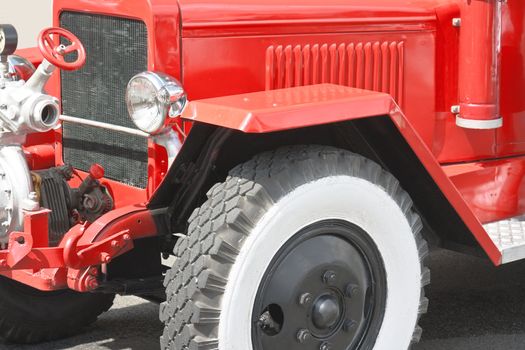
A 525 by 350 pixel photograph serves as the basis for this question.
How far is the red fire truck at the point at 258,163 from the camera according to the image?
3396 millimetres

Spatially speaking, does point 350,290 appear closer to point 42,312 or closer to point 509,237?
point 509,237

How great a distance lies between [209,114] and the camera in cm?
335

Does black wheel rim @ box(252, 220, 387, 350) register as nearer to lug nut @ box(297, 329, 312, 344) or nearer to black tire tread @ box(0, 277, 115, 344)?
lug nut @ box(297, 329, 312, 344)

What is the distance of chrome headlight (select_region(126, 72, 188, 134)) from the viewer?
3.57 meters

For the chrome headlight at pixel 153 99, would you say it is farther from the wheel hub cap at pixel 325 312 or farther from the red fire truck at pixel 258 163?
the wheel hub cap at pixel 325 312

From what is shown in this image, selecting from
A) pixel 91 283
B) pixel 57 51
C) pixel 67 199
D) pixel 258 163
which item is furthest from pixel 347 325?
pixel 57 51

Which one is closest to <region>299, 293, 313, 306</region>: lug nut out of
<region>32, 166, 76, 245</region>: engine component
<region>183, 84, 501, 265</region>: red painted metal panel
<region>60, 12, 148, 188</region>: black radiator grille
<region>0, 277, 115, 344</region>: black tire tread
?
<region>183, 84, 501, 265</region>: red painted metal panel

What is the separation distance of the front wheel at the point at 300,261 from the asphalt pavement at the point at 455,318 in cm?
87

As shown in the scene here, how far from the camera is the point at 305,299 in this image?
3.56 m

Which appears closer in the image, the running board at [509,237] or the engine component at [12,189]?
the engine component at [12,189]

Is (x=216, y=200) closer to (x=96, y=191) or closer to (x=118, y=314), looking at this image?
(x=96, y=191)

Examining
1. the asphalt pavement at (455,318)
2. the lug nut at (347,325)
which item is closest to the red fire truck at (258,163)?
the lug nut at (347,325)

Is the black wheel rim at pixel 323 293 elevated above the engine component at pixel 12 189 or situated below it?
below

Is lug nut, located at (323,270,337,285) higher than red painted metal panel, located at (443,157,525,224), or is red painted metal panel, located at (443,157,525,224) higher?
red painted metal panel, located at (443,157,525,224)
